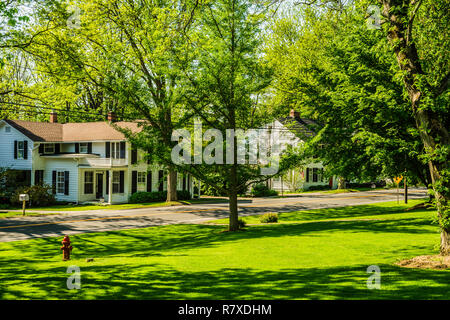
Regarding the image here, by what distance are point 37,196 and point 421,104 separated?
33.2 metres

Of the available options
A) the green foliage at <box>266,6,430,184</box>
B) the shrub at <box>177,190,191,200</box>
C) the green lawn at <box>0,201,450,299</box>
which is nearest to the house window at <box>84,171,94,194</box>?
the shrub at <box>177,190,191,200</box>

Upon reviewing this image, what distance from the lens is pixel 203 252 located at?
1363 centimetres

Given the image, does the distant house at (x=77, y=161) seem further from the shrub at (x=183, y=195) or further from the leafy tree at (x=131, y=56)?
the leafy tree at (x=131, y=56)

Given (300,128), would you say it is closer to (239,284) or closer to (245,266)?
(245,266)

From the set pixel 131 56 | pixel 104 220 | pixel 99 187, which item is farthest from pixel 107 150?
pixel 104 220

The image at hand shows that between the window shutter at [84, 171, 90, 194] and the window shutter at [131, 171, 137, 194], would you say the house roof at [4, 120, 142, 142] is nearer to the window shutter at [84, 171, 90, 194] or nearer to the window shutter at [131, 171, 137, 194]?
the window shutter at [84, 171, 90, 194]

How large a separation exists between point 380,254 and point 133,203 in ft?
97.2

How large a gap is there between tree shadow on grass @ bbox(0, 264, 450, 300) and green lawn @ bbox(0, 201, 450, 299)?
0.7 inches

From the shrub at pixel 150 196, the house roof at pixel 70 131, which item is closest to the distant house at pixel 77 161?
the house roof at pixel 70 131

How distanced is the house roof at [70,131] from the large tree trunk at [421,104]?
30365 mm

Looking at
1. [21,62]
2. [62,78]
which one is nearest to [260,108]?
[62,78]

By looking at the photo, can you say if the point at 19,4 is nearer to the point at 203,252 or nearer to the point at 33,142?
the point at 203,252

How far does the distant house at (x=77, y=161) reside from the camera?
38.0m

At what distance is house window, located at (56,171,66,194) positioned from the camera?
38.8 meters
